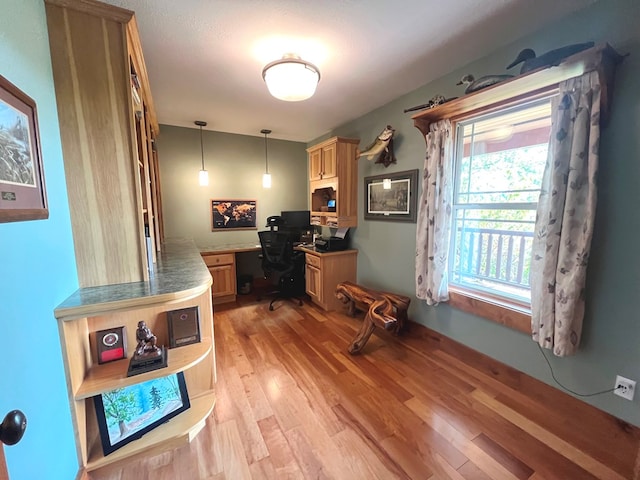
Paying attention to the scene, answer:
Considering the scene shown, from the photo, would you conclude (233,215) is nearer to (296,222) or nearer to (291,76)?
(296,222)

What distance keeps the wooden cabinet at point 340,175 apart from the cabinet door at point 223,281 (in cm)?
155

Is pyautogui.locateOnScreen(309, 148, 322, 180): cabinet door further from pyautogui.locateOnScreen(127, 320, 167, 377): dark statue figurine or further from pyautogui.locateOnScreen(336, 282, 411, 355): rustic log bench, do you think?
pyautogui.locateOnScreen(127, 320, 167, 377): dark statue figurine

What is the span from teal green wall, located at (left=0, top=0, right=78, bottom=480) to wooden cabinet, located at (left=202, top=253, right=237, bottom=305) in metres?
2.26

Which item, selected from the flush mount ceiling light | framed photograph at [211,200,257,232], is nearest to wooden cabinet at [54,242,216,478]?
the flush mount ceiling light

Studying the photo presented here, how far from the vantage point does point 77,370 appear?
49.6 inches

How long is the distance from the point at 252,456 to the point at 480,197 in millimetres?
2429

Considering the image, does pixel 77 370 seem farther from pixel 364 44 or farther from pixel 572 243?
pixel 572 243

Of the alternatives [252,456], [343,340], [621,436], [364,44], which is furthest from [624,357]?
[364,44]

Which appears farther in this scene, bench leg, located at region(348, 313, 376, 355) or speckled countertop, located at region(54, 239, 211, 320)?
bench leg, located at region(348, 313, 376, 355)

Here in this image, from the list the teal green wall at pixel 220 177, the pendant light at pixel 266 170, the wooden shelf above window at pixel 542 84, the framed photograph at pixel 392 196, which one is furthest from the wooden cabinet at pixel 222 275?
the wooden shelf above window at pixel 542 84

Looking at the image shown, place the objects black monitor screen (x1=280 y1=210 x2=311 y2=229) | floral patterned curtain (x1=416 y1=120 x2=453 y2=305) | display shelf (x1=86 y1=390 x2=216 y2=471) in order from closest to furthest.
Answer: display shelf (x1=86 y1=390 x2=216 y2=471) < floral patterned curtain (x1=416 y1=120 x2=453 y2=305) < black monitor screen (x1=280 y1=210 x2=311 y2=229)

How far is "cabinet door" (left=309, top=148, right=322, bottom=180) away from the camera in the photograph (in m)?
3.68

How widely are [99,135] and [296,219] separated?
3.02 m

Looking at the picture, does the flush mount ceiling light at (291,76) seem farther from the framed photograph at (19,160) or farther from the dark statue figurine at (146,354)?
the dark statue figurine at (146,354)
